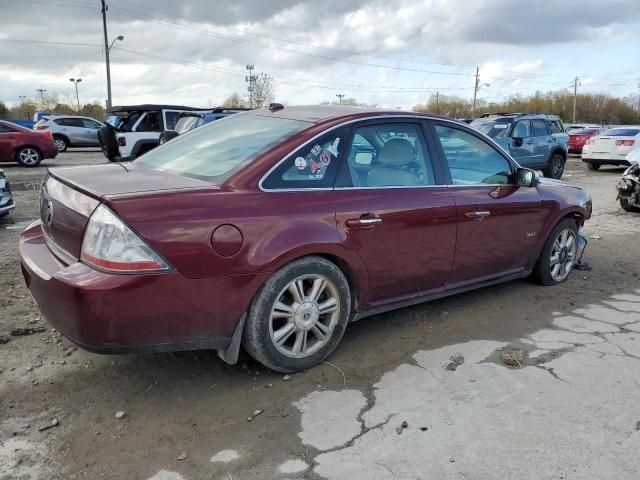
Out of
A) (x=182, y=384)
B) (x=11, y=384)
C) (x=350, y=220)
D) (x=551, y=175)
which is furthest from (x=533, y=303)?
(x=551, y=175)

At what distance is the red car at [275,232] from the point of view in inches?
107

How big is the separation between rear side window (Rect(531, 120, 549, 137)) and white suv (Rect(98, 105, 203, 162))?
9010 mm

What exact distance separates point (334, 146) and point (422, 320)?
1613 mm

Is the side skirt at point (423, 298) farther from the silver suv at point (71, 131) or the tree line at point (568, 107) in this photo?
the tree line at point (568, 107)

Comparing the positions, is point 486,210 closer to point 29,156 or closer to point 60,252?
point 60,252

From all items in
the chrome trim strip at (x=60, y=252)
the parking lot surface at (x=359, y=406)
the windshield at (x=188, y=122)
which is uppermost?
the windshield at (x=188, y=122)

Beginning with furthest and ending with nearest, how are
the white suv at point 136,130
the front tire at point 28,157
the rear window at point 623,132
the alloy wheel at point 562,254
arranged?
the rear window at point 623,132 < the front tire at point 28,157 < the white suv at point 136,130 < the alloy wheel at point 562,254

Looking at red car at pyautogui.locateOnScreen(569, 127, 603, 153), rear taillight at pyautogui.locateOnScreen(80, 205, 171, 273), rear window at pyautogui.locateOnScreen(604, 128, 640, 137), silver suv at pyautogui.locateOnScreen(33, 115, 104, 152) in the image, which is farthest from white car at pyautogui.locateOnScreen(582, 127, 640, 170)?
silver suv at pyautogui.locateOnScreen(33, 115, 104, 152)

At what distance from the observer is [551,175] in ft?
49.3

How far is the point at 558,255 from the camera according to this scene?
514cm

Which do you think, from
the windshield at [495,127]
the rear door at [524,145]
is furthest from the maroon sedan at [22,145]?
the rear door at [524,145]

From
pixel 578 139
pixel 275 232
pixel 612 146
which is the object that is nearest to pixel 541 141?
pixel 612 146

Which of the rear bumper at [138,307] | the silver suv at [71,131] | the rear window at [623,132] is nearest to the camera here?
the rear bumper at [138,307]

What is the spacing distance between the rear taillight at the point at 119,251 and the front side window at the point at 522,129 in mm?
12680
